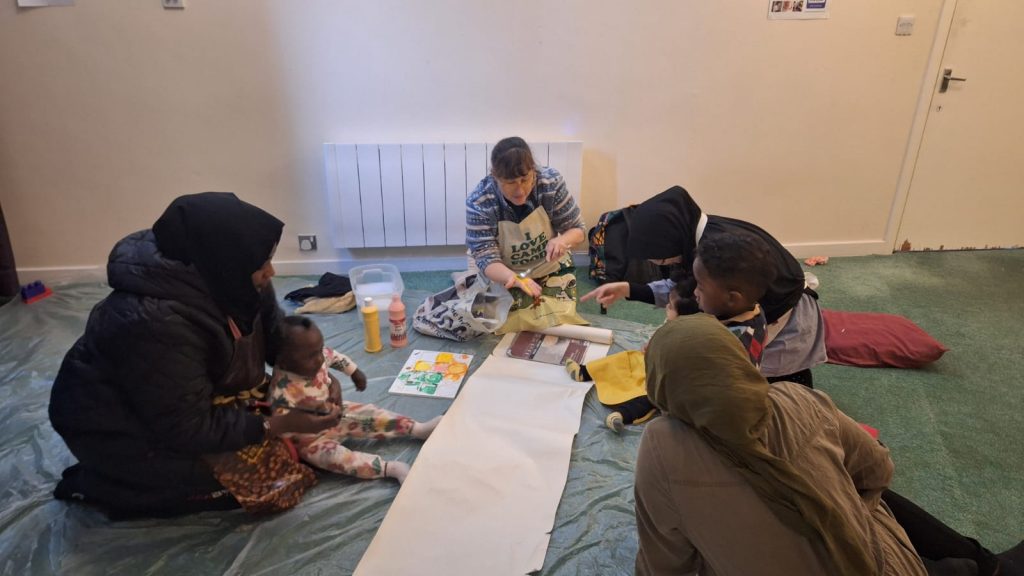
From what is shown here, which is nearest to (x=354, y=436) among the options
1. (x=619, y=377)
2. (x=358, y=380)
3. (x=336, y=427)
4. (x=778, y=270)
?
(x=336, y=427)

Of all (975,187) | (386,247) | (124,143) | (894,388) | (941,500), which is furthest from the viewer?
(975,187)

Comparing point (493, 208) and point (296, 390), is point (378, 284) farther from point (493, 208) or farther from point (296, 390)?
point (296, 390)

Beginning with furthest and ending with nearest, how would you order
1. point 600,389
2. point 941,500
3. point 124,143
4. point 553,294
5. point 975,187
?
point 975,187 < point 124,143 < point 553,294 < point 600,389 < point 941,500

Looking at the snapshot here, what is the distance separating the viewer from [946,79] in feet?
10.3

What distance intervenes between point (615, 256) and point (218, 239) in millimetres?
2049

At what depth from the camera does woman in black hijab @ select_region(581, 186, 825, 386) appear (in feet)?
5.53

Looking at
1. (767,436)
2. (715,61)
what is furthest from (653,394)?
(715,61)

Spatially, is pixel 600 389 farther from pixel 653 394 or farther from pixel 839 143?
pixel 839 143

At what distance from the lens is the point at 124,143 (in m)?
2.81

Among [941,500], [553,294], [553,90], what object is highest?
[553,90]

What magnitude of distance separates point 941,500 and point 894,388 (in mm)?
599

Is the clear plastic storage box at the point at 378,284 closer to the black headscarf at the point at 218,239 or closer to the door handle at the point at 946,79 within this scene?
the black headscarf at the point at 218,239

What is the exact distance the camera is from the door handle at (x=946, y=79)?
312cm

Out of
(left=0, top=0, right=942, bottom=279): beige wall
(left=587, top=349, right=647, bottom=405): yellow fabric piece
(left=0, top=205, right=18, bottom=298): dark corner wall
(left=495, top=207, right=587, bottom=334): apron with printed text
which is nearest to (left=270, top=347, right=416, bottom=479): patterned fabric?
(left=587, top=349, right=647, bottom=405): yellow fabric piece
